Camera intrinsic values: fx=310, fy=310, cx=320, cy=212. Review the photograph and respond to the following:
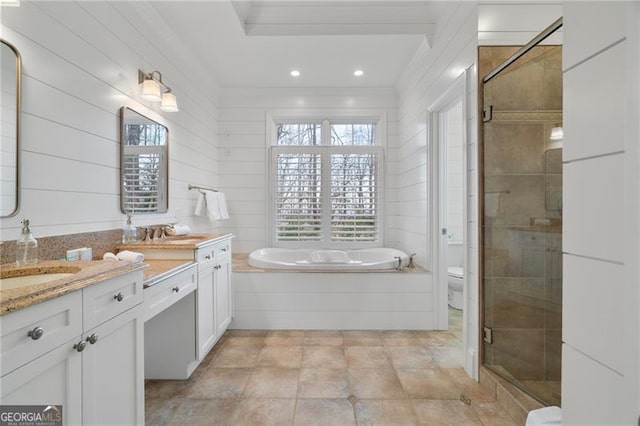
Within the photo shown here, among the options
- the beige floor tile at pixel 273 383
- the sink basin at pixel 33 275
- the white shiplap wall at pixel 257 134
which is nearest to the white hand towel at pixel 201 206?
the white shiplap wall at pixel 257 134

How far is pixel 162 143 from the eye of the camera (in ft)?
8.53

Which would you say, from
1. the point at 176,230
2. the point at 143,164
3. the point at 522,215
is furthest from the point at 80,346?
the point at 522,215

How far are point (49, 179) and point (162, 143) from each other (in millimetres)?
1174

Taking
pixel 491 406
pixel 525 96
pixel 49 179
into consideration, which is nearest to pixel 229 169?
pixel 49 179

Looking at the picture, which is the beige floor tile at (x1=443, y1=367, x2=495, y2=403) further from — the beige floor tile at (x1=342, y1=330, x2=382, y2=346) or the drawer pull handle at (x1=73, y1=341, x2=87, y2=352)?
the drawer pull handle at (x1=73, y1=341, x2=87, y2=352)

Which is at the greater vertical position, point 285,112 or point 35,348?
point 285,112

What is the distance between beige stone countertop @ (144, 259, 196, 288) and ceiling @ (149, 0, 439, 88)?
75.1 inches

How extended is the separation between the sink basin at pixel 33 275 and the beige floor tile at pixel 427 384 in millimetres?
1977

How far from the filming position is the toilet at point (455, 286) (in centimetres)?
329

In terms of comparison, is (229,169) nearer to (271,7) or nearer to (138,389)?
(271,7)

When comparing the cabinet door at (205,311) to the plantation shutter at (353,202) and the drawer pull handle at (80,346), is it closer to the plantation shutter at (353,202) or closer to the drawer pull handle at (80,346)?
the drawer pull handle at (80,346)

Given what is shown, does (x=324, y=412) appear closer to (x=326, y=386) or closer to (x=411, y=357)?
(x=326, y=386)
